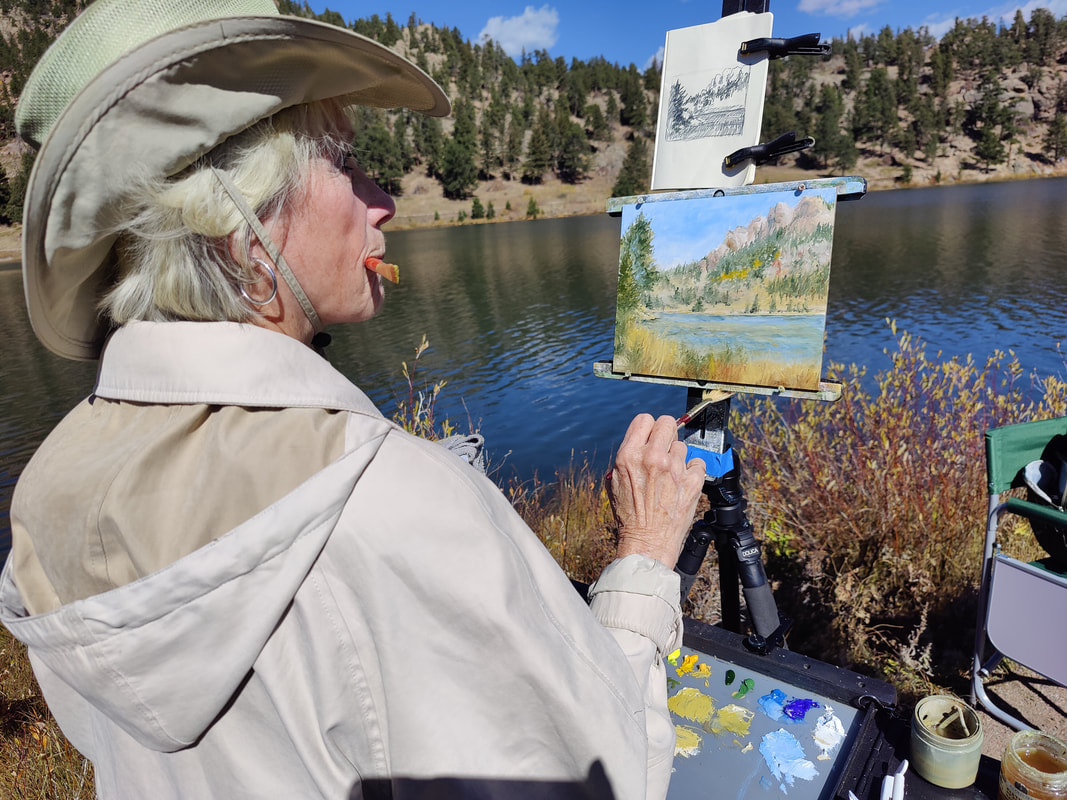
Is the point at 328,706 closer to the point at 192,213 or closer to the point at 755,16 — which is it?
the point at 192,213

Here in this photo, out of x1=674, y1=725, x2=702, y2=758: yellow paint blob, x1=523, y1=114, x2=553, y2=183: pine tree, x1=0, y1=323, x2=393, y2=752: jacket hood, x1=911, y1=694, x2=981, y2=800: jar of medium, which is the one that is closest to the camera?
x1=0, y1=323, x2=393, y2=752: jacket hood

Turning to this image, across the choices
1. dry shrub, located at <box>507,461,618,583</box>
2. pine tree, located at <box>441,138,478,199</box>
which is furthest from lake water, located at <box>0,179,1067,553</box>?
pine tree, located at <box>441,138,478,199</box>

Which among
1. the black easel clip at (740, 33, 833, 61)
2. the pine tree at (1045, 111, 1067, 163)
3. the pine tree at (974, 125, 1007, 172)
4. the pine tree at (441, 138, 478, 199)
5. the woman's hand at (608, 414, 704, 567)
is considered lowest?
the woman's hand at (608, 414, 704, 567)

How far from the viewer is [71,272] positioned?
0.93 meters

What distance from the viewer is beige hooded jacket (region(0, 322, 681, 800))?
2.28 feet

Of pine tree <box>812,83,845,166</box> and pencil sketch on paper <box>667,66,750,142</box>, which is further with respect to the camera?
pine tree <box>812,83,845,166</box>

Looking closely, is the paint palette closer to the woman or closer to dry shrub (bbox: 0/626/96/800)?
the woman

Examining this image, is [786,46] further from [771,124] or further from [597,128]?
[597,128]

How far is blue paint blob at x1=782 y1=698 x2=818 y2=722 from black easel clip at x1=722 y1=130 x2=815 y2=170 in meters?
1.60

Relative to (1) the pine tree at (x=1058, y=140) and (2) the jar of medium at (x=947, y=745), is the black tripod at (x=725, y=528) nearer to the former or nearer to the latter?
(2) the jar of medium at (x=947, y=745)

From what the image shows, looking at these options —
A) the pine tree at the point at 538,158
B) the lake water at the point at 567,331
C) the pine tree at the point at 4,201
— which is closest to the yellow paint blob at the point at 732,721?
the lake water at the point at 567,331

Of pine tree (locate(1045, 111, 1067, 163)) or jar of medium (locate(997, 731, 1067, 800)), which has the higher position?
pine tree (locate(1045, 111, 1067, 163))

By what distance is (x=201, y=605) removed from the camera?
68 centimetres

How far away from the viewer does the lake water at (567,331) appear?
825cm
